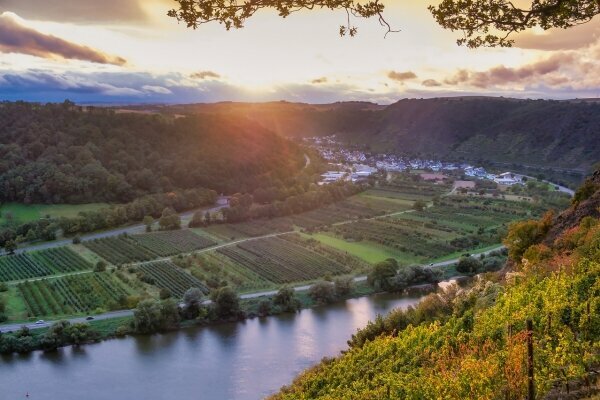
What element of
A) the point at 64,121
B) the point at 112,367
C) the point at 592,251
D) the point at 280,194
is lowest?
the point at 112,367

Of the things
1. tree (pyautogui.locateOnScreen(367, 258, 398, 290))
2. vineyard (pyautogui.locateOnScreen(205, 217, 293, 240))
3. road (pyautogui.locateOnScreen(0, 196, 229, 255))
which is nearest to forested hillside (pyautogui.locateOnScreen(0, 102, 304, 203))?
road (pyautogui.locateOnScreen(0, 196, 229, 255))

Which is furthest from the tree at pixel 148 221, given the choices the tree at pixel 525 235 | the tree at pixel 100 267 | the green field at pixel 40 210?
the tree at pixel 525 235

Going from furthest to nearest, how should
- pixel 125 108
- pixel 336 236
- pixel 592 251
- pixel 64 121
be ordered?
pixel 125 108
pixel 64 121
pixel 336 236
pixel 592 251

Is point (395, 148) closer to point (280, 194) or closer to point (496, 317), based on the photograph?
point (280, 194)

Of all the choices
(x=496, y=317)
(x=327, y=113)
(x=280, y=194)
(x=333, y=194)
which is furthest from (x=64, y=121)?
(x=327, y=113)

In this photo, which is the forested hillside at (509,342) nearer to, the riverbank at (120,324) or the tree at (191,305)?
the riverbank at (120,324)

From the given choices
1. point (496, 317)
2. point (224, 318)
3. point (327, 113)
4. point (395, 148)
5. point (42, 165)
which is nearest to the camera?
point (496, 317)

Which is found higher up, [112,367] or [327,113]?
[327,113]
